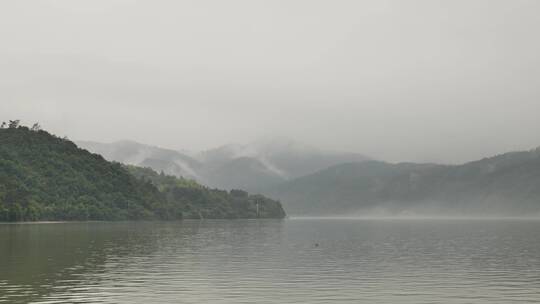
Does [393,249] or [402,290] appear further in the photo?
[393,249]

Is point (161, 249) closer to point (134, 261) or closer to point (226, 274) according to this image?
point (134, 261)

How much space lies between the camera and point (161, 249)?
108 metres

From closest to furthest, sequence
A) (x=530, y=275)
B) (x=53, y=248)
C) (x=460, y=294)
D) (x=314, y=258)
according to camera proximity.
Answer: (x=460, y=294)
(x=530, y=275)
(x=314, y=258)
(x=53, y=248)

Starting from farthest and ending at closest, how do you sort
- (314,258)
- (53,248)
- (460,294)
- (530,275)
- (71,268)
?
1. (53,248)
2. (314,258)
3. (71,268)
4. (530,275)
5. (460,294)

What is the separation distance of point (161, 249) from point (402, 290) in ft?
195

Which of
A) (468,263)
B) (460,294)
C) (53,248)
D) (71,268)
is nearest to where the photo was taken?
(460,294)

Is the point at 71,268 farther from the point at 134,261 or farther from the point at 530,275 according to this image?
the point at 530,275

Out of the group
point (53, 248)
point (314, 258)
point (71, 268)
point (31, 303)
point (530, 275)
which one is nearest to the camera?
point (31, 303)

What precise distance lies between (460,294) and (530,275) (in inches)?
704

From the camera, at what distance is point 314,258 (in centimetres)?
9162

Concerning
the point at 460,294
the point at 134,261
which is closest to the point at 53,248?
the point at 134,261

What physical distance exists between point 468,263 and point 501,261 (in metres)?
5.91

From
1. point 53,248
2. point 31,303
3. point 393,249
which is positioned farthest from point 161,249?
point 31,303

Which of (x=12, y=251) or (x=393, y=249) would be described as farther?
(x=393, y=249)
